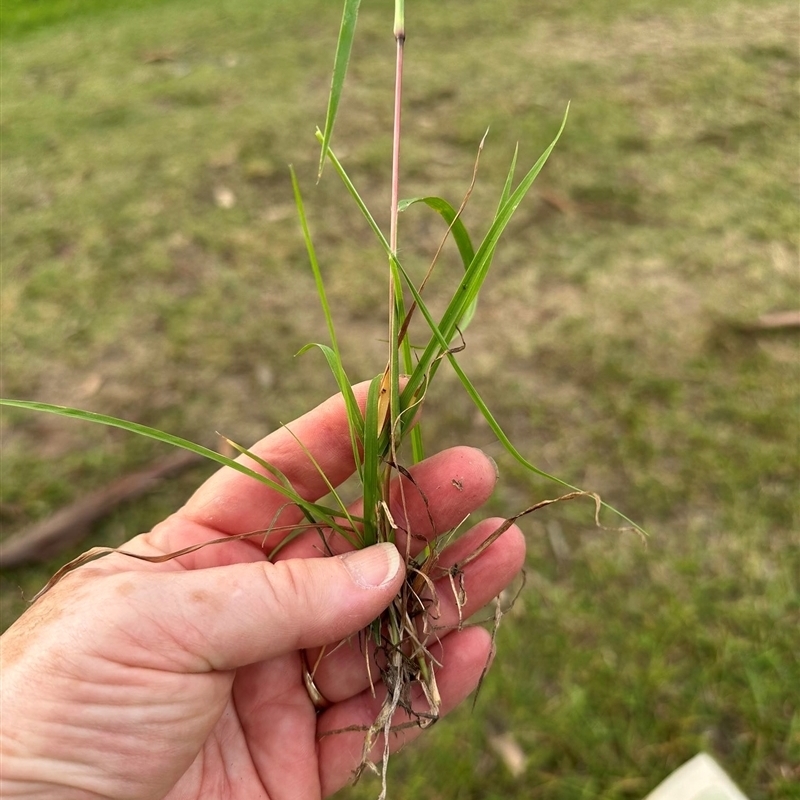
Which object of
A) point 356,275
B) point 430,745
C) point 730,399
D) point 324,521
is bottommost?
point 430,745

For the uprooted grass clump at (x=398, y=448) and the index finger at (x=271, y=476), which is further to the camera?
the index finger at (x=271, y=476)

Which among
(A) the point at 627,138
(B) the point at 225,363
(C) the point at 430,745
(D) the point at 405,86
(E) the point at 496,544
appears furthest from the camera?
(D) the point at 405,86

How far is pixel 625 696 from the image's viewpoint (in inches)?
52.6

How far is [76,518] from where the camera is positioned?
5.16ft

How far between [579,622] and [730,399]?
0.73 metres

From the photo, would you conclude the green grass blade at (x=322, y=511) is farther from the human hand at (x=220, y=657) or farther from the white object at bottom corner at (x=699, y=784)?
the white object at bottom corner at (x=699, y=784)

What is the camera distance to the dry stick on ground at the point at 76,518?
1.52m

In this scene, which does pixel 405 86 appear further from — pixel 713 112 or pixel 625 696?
pixel 625 696

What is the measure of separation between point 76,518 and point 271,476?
0.67 meters

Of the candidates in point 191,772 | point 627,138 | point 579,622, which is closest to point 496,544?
point 579,622

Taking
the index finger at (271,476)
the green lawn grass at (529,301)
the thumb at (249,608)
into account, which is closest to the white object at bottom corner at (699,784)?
the green lawn grass at (529,301)

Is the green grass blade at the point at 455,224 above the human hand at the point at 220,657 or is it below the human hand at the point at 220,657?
above

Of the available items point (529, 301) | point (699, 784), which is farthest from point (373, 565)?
point (529, 301)

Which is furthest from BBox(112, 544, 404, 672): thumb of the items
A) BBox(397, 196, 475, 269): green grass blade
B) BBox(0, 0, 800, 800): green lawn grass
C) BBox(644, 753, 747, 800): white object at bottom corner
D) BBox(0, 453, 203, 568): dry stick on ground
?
BBox(0, 453, 203, 568): dry stick on ground
